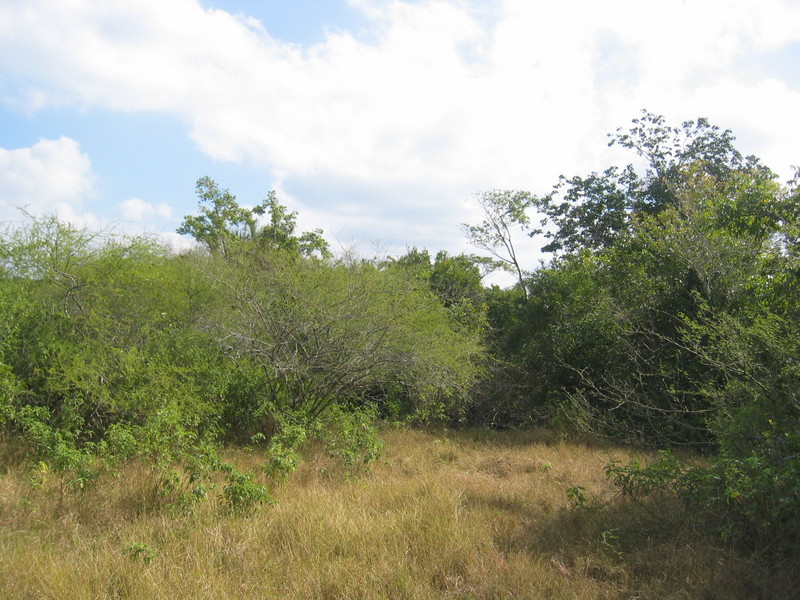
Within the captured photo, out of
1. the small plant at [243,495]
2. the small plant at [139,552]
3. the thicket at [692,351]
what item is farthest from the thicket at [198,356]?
the thicket at [692,351]

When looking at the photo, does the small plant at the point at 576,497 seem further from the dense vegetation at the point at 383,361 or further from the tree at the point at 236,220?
the tree at the point at 236,220

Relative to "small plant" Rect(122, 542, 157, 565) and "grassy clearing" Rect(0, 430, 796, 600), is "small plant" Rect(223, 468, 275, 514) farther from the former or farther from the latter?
"small plant" Rect(122, 542, 157, 565)

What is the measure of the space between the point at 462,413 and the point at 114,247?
7615 mm

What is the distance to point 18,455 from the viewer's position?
7.17 m

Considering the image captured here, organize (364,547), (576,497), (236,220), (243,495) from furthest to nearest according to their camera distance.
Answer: (236,220) → (576,497) → (243,495) → (364,547)

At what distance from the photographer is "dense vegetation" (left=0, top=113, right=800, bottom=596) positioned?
5543mm

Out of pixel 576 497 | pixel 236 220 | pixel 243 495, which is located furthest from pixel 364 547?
pixel 236 220

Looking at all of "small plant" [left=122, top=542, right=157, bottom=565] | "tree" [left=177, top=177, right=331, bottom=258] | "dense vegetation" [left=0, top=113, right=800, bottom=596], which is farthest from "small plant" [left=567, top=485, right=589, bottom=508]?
"tree" [left=177, top=177, right=331, bottom=258]

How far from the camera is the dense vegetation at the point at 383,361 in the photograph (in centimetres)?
554

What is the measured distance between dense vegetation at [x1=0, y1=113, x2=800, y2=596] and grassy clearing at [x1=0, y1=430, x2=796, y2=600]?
0.26m

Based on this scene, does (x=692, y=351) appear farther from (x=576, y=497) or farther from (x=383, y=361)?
(x=383, y=361)

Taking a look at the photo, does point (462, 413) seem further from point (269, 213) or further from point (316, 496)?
point (269, 213)

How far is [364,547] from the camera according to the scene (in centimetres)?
475

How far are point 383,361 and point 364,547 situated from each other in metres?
4.92
